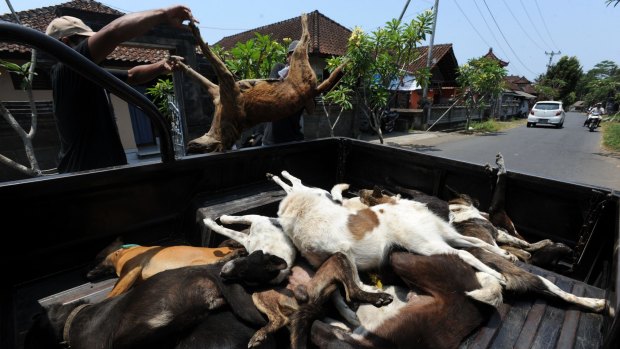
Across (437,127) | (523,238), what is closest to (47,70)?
(523,238)

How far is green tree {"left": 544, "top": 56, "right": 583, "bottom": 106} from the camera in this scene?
55500mm

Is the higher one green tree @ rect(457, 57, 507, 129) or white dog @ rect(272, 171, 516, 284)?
green tree @ rect(457, 57, 507, 129)

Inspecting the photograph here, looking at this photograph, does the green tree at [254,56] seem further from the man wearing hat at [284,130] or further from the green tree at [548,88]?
the green tree at [548,88]

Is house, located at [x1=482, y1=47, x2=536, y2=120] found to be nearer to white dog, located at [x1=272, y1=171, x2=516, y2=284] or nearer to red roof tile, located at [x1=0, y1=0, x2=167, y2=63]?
red roof tile, located at [x1=0, y1=0, x2=167, y2=63]

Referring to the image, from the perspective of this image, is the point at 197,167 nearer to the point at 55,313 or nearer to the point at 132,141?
the point at 55,313

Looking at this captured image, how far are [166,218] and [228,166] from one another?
76 centimetres

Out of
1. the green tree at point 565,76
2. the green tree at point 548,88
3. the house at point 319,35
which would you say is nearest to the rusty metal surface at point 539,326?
the house at point 319,35

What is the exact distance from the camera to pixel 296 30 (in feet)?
66.5

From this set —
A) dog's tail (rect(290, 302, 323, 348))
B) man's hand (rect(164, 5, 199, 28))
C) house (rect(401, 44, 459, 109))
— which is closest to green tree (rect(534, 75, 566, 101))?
house (rect(401, 44, 459, 109))

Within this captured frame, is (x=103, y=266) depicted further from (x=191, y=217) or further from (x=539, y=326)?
(x=539, y=326)

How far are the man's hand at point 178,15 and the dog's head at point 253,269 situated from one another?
2.11 meters

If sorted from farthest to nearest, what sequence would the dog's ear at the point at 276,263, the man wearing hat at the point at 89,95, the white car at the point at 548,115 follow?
1. the white car at the point at 548,115
2. the man wearing hat at the point at 89,95
3. the dog's ear at the point at 276,263

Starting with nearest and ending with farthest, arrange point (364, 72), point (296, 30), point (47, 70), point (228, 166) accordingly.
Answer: point (228, 166) → point (47, 70) → point (364, 72) → point (296, 30)

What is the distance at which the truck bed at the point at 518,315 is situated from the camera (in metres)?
1.47
